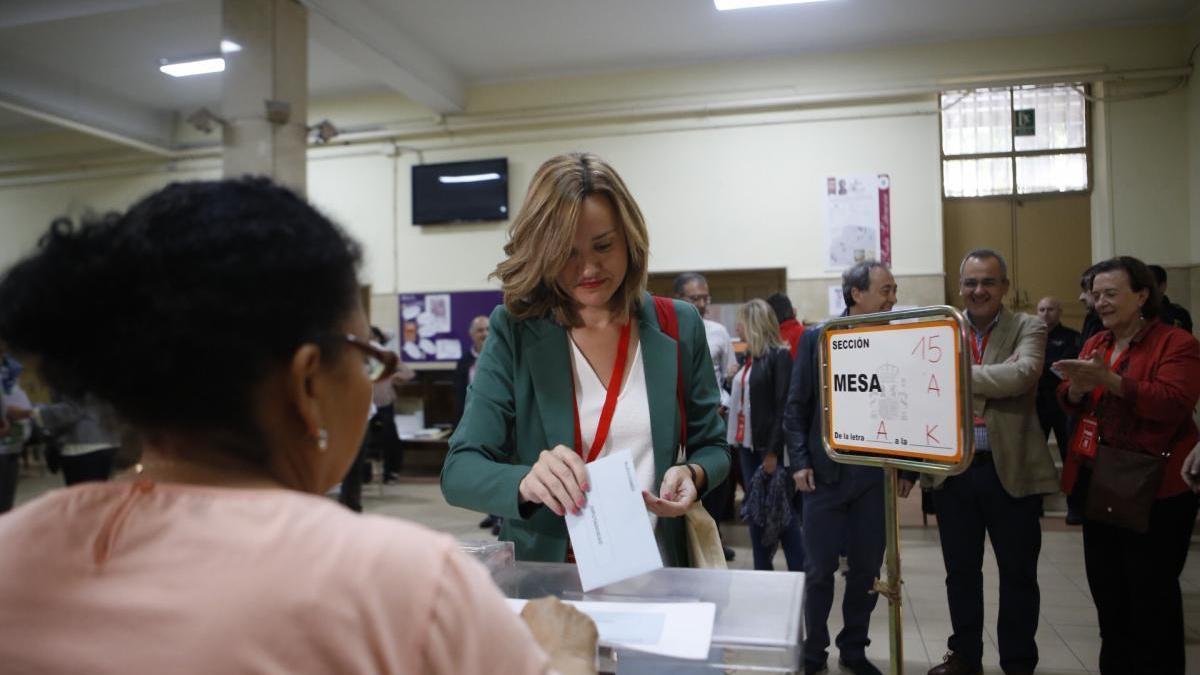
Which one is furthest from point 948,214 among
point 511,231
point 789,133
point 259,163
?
point 511,231

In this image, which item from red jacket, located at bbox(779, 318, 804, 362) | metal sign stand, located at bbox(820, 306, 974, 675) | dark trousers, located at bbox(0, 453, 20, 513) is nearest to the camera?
metal sign stand, located at bbox(820, 306, 974, 675)

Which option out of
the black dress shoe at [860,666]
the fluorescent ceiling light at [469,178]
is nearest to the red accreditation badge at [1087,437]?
the black dress shoe at [860,666]

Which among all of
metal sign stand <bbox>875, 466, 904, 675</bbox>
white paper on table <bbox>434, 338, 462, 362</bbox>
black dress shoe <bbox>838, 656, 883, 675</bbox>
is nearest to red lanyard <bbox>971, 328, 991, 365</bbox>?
black dress shoe <bbox>838, 656, 883, 675</bbox>

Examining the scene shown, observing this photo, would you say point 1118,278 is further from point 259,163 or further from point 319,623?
point 259,163

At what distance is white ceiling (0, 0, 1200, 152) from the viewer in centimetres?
683

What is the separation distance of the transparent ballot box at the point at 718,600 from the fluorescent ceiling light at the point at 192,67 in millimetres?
8129

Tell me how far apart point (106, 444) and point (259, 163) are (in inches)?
241

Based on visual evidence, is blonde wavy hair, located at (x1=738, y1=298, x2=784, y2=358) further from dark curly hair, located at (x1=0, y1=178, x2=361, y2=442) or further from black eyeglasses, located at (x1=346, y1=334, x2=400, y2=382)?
dark curly hair, located at (x1=0, y1=178, x2=361, y2=442)

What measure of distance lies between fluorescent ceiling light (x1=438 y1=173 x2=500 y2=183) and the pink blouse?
27.2ft

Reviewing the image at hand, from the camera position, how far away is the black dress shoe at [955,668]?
3209 millimetres

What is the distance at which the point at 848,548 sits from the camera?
11.0 ft

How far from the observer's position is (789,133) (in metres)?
7.94

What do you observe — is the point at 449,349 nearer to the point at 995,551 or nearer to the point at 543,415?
the point at 995,551

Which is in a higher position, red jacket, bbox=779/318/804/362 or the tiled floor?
red jacket, bbox=779/318/804/362
